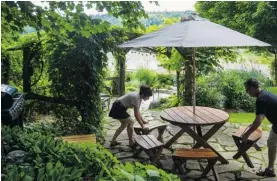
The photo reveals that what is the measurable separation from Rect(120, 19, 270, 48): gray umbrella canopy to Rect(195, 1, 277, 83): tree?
8.05 metres

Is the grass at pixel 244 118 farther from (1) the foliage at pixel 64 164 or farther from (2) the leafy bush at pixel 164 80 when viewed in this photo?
(1) the foliage at pixel 64 164

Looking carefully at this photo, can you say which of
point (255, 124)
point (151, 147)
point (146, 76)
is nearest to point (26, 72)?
point (151, 147)

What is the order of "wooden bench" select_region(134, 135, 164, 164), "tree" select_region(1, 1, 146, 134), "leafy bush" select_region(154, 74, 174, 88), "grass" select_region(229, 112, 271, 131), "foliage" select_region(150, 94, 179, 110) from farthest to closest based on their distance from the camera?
"leafy bush" select_region(154, 74, 174, 88), "foliage" select_region(150, 94, 179, 110), "grass" select_region(229, 112, 271, 131), "tree" select_region(1, 1, 146, 134), "wooden bench" select_region(134, 135, 164, 164)

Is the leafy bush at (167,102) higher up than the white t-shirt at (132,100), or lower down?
lower down

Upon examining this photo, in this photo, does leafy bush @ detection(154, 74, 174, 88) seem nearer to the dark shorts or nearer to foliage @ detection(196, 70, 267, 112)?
foliage @ detection(196, 70, 267, 112)

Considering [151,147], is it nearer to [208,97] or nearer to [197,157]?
[197,157]

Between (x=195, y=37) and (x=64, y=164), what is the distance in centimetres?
256

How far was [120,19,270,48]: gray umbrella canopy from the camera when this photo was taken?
4.56 metres

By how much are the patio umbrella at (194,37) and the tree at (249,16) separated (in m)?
8.05

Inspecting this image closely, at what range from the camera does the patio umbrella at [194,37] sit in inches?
179

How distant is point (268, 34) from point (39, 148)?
11803 millimetres

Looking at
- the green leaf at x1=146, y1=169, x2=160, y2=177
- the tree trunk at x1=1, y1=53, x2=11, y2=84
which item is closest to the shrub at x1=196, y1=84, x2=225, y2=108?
the tree trunk at x1=1, y1=53, x2=11, y2=84

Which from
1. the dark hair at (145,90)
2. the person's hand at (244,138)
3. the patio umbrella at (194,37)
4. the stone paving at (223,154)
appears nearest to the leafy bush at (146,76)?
the stone paving at (223,154)

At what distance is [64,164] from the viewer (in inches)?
126
